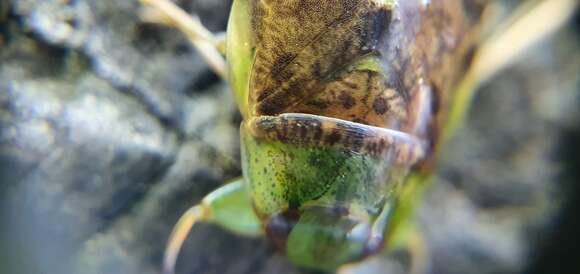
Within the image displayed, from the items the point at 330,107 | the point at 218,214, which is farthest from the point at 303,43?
the point at 218,214

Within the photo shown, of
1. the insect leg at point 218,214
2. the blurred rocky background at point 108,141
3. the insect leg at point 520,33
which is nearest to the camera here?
the blurred rocky background at point 108,141

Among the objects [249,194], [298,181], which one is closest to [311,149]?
[298,181]

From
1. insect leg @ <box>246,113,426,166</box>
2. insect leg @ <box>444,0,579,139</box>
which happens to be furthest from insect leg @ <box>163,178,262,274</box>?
insect leg @ <box>444,0,579,139</box>

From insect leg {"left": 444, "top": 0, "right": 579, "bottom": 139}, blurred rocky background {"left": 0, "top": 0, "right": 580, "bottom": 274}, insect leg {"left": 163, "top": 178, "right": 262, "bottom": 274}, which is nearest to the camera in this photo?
blurred rocky background {"left": 0, "top": 0, "right": 580, "bottom": 274}

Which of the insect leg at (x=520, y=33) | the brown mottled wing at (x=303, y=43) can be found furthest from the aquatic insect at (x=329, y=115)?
the insect leg at (x=520, y=33)

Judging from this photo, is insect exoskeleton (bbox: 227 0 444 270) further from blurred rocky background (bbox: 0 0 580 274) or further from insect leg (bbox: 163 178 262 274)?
blurred rocky background (bbox: 0 0 580 274)

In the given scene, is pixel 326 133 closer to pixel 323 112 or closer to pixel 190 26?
pixel 323 112

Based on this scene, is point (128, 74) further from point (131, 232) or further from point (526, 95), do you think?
point (526, 95)

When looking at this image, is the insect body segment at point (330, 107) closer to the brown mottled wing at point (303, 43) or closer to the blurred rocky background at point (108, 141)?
the brown mottled wing at point (303, 43)
